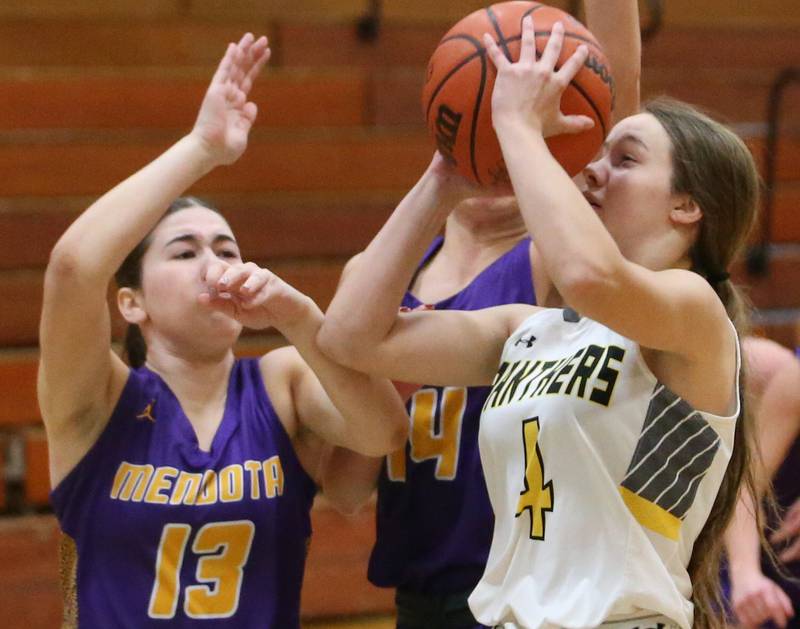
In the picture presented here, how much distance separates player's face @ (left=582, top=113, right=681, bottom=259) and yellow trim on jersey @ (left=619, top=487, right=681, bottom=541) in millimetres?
411

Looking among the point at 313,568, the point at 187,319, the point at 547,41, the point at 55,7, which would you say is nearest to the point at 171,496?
the point at 187,319

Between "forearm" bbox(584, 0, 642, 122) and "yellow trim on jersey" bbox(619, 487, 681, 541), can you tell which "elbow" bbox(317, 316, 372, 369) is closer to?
"yellow trim on jersey" bbox(619, 487, 681, 541)

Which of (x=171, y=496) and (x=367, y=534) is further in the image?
(x=367, y=534)

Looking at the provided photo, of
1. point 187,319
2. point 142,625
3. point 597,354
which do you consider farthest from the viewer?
point 187,319

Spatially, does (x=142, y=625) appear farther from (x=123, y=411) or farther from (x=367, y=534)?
(x=367, y=534)

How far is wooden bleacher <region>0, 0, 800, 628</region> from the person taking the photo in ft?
14.9

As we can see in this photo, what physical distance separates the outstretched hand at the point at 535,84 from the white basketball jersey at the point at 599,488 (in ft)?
1.22

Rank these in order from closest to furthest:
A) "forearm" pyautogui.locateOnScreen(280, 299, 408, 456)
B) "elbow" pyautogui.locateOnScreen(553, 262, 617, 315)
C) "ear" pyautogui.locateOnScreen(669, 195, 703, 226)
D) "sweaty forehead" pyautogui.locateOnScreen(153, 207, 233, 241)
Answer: "elbow" pyautogui.locateOnScreen(553, 262, 617, 315) → "ear" pyautogui.locateOnScreen(669, 195, 703, 226) → "forearm" pyautogui.locateOnScreen(280, 299, 408, 456) → "sweaty forehead" pyautogui.locateOnScreen(153, 207, 233, 241)

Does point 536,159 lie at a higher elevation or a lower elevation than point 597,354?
higher

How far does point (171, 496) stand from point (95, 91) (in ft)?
9.77

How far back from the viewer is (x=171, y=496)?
7.89 feet

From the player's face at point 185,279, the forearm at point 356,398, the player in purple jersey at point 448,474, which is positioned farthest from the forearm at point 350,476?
the player's face at point 185,279

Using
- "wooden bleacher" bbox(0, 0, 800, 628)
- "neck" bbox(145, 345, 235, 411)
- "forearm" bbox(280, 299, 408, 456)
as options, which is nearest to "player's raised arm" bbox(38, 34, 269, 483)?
"neck" bbox(145, 345, 235, 411)

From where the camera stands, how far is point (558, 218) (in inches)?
71.4
